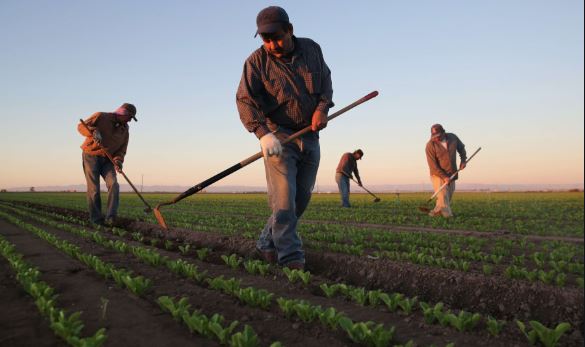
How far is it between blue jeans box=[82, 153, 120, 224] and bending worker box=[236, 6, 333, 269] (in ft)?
17.5

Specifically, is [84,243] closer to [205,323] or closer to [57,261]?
[57,261]

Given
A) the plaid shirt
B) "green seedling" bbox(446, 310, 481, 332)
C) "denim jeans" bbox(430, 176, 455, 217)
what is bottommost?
"green seedling" bbox(446, 310, 481, 332)

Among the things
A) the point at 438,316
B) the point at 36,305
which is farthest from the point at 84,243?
the point at 438,316

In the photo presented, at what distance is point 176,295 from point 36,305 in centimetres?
94

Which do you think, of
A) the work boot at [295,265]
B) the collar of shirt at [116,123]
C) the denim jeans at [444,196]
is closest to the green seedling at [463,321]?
the work boot at [295,265]

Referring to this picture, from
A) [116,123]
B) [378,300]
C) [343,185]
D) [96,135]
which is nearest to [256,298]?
[378,300]

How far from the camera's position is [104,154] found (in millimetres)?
8602

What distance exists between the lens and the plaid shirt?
4.16 meters

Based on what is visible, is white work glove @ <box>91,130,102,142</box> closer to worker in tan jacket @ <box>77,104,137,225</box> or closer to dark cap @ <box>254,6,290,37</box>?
worker in tan jacket @ <box>77,104,137,225</box>

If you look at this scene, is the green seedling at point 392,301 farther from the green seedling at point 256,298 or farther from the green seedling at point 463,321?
the green seedling at point 256,298

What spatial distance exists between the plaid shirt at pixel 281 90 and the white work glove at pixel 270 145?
0.36 feet

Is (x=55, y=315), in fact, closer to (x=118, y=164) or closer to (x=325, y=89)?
(x=325, y=89)

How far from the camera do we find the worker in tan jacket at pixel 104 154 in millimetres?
8445

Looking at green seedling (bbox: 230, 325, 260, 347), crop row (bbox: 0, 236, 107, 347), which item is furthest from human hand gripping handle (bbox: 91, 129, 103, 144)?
green seedling (bbox: 230, 325, 260, 347)
